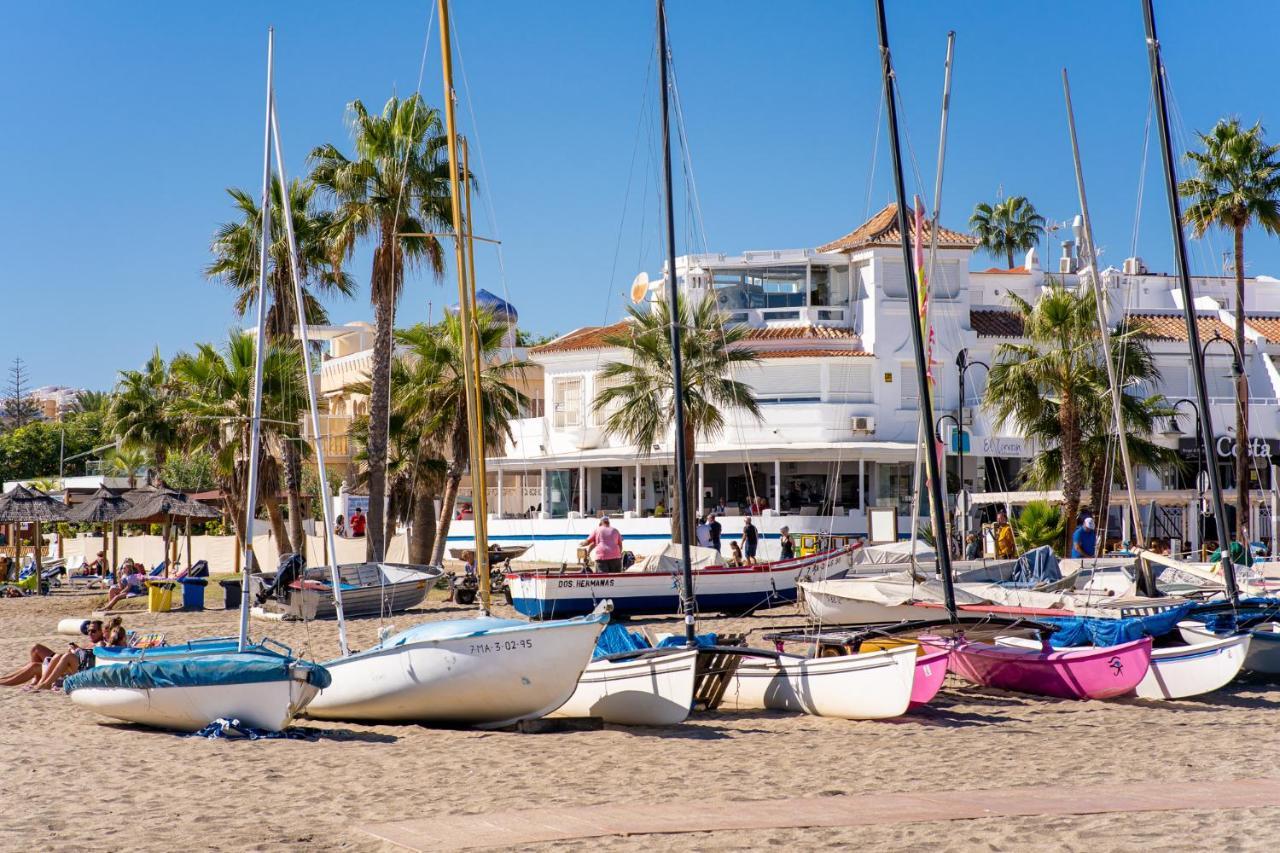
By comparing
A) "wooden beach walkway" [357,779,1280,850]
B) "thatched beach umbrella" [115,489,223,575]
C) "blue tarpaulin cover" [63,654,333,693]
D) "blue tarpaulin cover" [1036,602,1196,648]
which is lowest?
"wooden beach walkway" [357,779,1280,850]

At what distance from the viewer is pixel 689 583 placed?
18250 mm

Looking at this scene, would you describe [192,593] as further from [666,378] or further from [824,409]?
[824,409]

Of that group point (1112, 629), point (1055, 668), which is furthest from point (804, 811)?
point (1112, 629)

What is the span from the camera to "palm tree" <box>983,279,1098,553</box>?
111 feet

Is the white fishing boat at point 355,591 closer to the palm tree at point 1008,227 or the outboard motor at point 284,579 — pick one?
the outboard motor at point 284,579

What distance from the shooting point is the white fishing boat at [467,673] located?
15.5 metres

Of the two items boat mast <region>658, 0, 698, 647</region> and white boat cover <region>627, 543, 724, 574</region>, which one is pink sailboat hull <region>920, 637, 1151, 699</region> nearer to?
boat mast <region>658, 0, 698, 647</region>

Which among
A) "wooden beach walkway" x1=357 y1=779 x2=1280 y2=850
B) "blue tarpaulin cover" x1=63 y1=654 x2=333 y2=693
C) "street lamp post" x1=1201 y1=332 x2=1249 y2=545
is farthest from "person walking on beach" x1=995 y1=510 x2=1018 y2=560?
"blue tarpaulin cover" x1=63 y1=654 x2=333 y2=693

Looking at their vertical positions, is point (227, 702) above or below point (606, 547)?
below

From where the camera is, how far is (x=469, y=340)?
1961 centimetres

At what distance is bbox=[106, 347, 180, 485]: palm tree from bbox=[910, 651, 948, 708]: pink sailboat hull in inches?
1355

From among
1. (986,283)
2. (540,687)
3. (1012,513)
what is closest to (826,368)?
(1012,513)

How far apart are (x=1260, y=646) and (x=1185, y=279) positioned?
5.64 metres

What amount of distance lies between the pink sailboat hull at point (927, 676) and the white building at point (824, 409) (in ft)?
80.6
